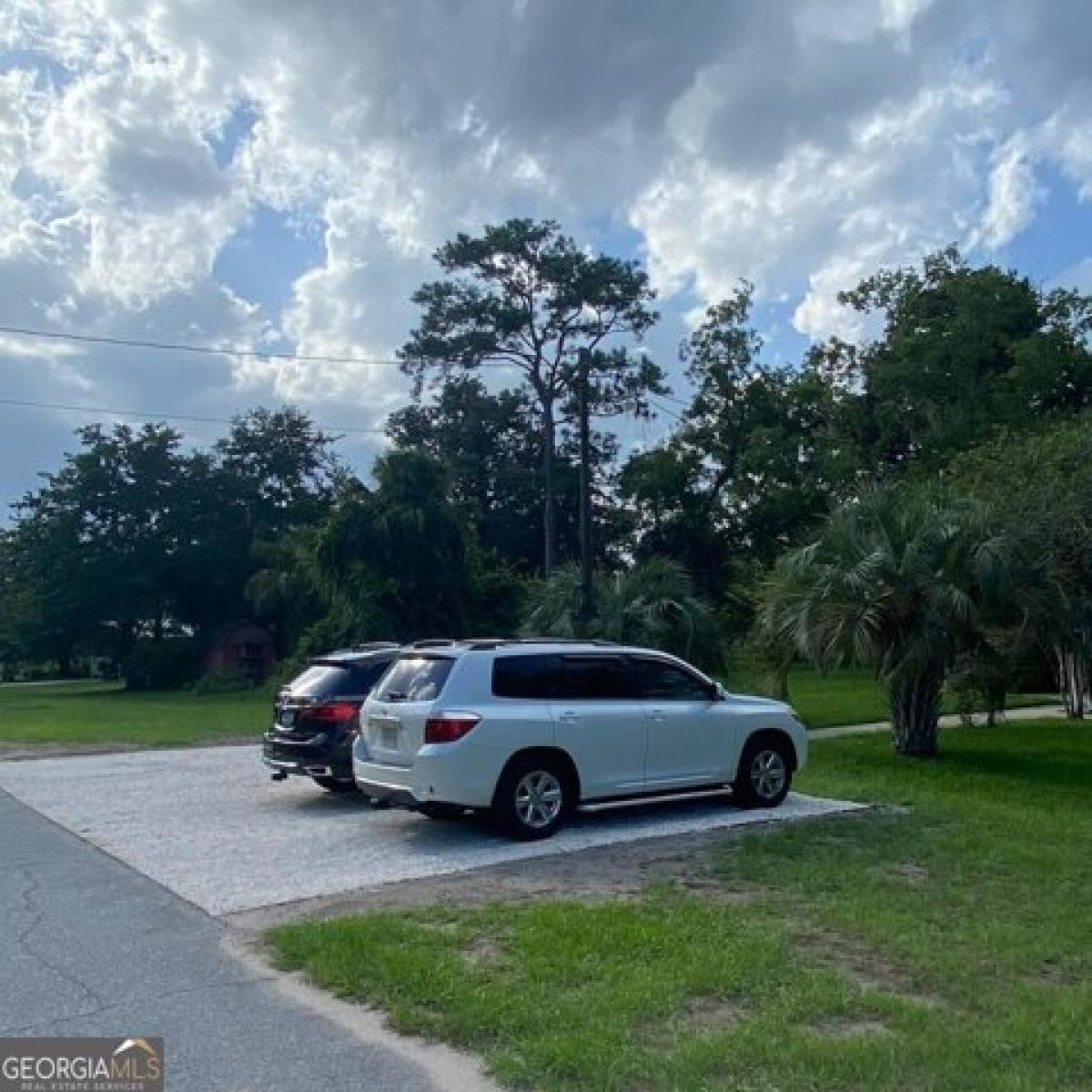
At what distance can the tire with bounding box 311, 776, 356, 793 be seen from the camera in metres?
11.3

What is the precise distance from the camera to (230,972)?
5895 millimetres

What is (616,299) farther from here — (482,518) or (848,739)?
(848,739)

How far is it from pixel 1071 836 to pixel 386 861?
5.84 meters

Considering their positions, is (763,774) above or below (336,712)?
below

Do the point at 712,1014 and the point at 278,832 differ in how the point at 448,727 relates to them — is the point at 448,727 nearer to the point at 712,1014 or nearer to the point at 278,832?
the point at 278,832

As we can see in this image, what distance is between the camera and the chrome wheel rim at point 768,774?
35.5ft

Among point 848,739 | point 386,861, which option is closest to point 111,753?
point 386,861

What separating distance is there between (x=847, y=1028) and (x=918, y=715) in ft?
36.8

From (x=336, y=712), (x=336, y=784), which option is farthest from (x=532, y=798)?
(x=336, y=784)

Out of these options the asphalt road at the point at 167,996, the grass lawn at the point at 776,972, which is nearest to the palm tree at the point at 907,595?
the grass lawn at the point at 776,972

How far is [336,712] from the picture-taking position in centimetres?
1128

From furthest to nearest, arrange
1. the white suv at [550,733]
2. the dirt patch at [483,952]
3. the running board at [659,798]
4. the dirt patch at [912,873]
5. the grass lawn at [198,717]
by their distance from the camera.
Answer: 1. the grass lawn at [198,717]
2. the running board at [659,798]
3. the white suv at [550,733]
4. the dirt patch at [912,873]
5. the dirt patch at [483,952]

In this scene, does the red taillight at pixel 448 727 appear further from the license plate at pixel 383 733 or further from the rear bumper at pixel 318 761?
the rear bumper at pixel 318 761

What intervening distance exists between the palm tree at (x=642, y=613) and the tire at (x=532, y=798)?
11833mm
